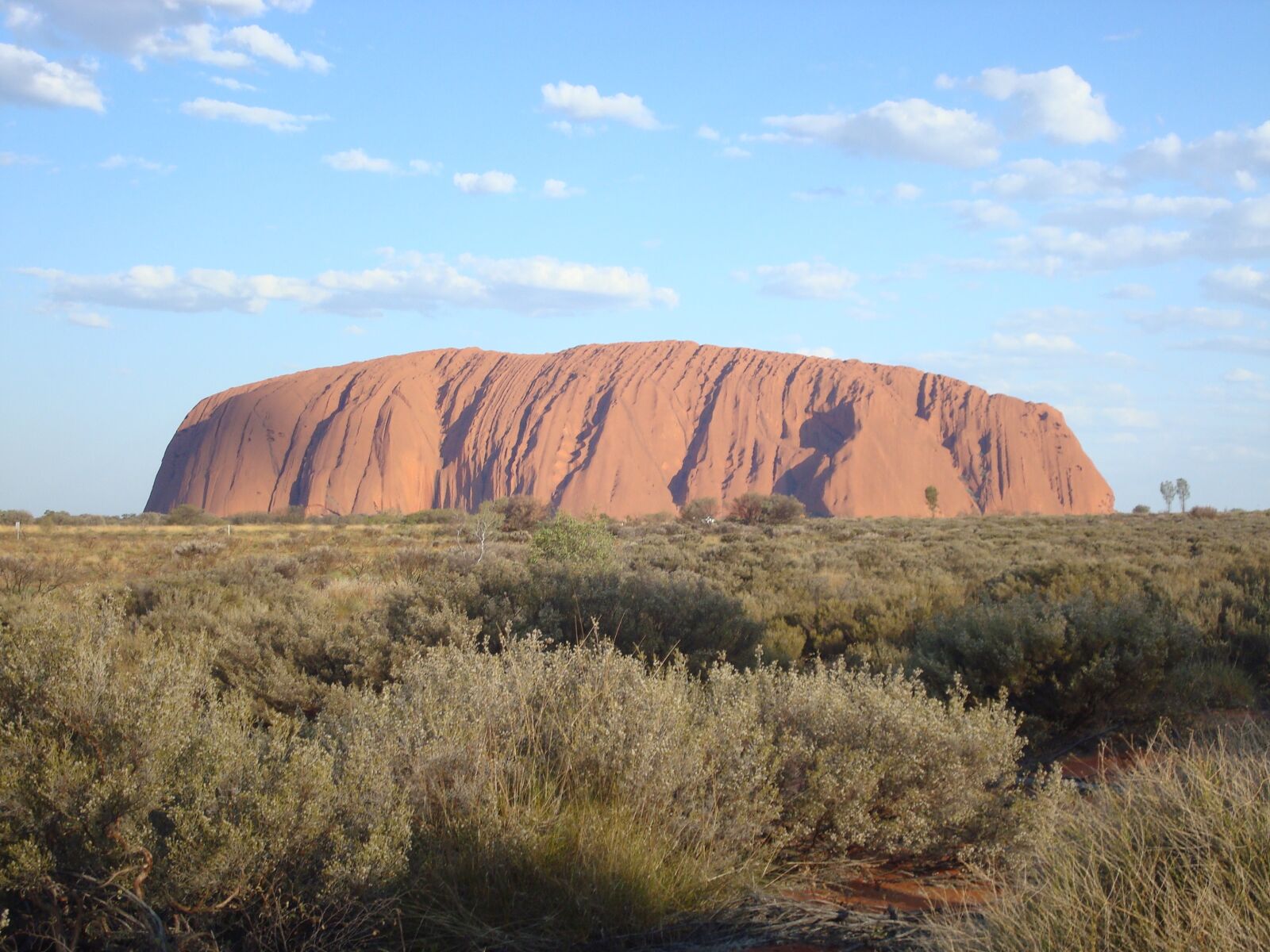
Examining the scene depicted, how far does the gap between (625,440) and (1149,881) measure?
286ft

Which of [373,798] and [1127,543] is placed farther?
[1127,543]

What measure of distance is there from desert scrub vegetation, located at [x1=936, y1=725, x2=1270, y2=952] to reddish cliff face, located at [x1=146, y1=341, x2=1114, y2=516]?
78126mm

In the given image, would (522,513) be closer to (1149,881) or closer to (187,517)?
(187,517)

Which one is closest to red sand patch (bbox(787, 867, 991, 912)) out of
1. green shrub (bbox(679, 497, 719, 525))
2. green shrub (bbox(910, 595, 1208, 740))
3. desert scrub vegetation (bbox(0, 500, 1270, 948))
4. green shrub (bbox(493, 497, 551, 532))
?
desert scrub vegetation (bbox(0, 500, 1270, 948))

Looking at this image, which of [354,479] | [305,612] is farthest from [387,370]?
[305,612]

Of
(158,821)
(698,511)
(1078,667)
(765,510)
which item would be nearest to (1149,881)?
(158,821)

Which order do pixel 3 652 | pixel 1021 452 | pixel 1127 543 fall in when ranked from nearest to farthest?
1. pixel 3 652
2. pixel 1127 543
3. pixel 1021 452

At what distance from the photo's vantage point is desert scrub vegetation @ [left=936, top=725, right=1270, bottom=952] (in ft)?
8.05

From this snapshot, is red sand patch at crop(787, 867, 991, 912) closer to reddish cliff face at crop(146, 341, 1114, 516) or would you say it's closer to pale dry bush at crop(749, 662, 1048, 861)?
pale dry bush at crop(749, 662, 1048, 861)

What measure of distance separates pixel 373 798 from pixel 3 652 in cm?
140

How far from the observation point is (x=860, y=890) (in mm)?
3994

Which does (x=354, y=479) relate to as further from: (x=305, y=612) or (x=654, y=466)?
(x=305, y=612)

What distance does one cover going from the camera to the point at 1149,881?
102 inches

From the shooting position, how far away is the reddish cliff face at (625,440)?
287ft
